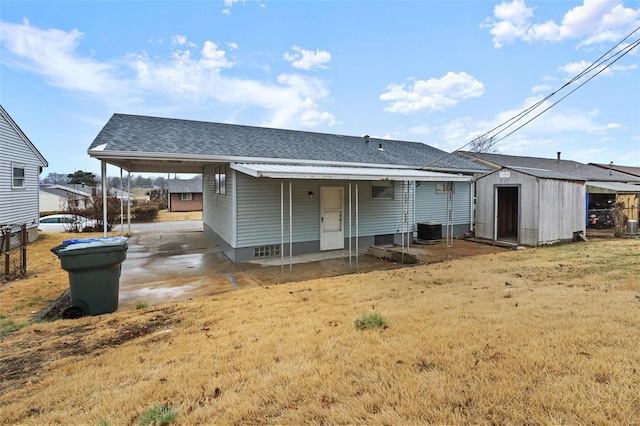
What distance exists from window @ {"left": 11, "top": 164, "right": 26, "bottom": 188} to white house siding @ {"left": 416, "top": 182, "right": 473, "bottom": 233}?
672 inches

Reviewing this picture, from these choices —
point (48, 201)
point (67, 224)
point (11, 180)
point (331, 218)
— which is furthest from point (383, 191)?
point (48, 201)

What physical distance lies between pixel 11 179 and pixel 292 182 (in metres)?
11.9

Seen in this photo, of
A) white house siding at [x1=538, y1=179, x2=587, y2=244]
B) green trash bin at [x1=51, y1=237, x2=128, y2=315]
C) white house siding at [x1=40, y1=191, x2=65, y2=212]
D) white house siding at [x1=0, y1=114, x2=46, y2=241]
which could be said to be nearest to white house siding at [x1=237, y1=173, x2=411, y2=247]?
green trash bin at [x1=51, y1=237, x2=128, y2=315]

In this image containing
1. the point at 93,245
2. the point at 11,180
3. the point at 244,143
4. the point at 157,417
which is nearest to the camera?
the point at 157,417

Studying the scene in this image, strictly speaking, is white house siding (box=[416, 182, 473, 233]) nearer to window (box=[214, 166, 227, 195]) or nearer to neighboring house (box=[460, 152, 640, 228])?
neighboring house (box=[460, 152, 640, 228])

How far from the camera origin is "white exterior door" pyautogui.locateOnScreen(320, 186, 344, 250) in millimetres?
11188

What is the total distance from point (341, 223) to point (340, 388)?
9.25 meters

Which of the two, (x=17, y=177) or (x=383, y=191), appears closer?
(x=383, y=191)

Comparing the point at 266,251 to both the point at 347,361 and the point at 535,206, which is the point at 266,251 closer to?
the point at 347,361

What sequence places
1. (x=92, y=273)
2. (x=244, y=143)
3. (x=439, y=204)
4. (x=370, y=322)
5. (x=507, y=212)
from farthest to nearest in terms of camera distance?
(x=507, y=212) → (x=439, y=204) → (x=244, y=143) → (x=92, y=273) → (x=370, y=322)

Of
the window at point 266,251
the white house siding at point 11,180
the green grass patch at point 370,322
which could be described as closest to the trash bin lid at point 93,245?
the window at point 266,251

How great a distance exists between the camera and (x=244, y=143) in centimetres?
1125

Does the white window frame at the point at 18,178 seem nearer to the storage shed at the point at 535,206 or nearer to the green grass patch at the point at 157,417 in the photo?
the green grass patch at the point at 157,417

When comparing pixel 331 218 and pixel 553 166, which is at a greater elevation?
pixel 553 166
